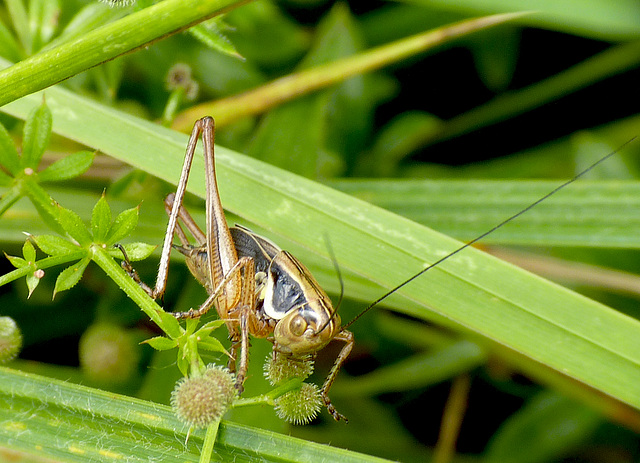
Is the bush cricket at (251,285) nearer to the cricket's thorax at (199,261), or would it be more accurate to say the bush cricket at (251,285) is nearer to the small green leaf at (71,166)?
the cricket's thorax at (199,261)

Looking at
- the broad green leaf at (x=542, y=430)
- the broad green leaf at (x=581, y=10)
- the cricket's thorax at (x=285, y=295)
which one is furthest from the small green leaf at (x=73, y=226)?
the broad green leaf at (x=542, y=430)

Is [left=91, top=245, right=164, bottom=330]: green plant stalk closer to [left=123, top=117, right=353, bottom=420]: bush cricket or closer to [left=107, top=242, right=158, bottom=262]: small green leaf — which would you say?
[left=107, top=242, right=158, bottom=262]: small green leaf

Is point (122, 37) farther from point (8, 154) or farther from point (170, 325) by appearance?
point (170, 325)

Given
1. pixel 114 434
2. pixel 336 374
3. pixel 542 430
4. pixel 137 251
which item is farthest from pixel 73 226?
pixel 542 430

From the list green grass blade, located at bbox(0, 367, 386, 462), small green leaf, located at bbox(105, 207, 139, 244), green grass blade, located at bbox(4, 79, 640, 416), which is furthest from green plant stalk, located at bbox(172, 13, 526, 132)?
green grass blade, located at bbox(0, 367, 386, 462)

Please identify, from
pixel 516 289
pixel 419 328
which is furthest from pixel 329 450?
pixel 419 328

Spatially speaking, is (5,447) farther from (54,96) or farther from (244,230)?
(54,96)
